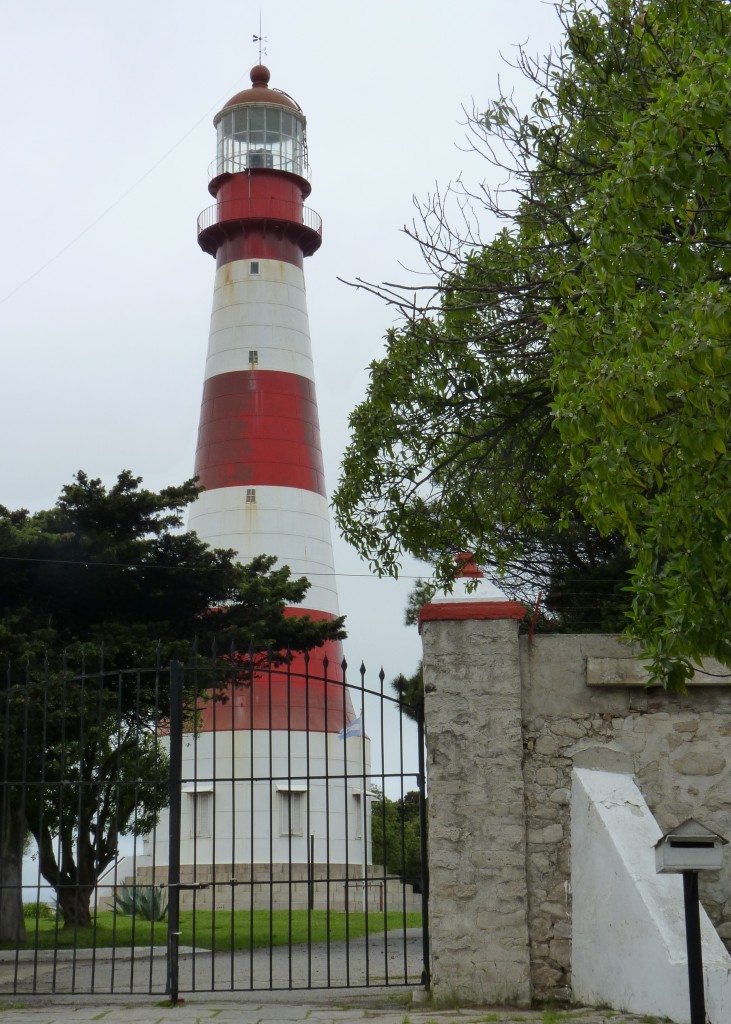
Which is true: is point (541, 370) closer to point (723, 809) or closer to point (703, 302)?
point (723, 809)

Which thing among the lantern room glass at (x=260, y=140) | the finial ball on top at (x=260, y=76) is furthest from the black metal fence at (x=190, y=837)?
the finial ball on top at (x=260, y=76)

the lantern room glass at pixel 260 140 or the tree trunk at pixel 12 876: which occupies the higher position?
the lantern room glass at pixel 260 140

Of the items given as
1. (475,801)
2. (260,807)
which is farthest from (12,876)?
(475,801)

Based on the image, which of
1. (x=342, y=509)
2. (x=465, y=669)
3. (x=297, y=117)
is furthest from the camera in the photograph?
(x=297, y=117)

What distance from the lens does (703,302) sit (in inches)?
187

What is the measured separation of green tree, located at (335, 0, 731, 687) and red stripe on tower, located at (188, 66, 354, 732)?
973 cm

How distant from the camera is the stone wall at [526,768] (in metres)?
7.05

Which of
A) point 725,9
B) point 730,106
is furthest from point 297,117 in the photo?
point 730,106

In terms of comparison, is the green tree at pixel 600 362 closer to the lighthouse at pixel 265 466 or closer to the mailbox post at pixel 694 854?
the mailbox post at pixel 694 854

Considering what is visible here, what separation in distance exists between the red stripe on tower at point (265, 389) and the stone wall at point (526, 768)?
14.1 m

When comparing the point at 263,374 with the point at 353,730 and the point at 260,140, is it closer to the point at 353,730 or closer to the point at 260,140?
the point at 260,140

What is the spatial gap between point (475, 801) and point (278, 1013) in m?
1.73

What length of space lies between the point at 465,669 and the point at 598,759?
0.97 m

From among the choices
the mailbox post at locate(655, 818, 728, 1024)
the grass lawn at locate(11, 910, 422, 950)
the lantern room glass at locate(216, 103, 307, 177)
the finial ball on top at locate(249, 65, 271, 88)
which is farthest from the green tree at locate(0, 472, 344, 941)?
the finial ball on top at locate(249, 65, 271, 88)
